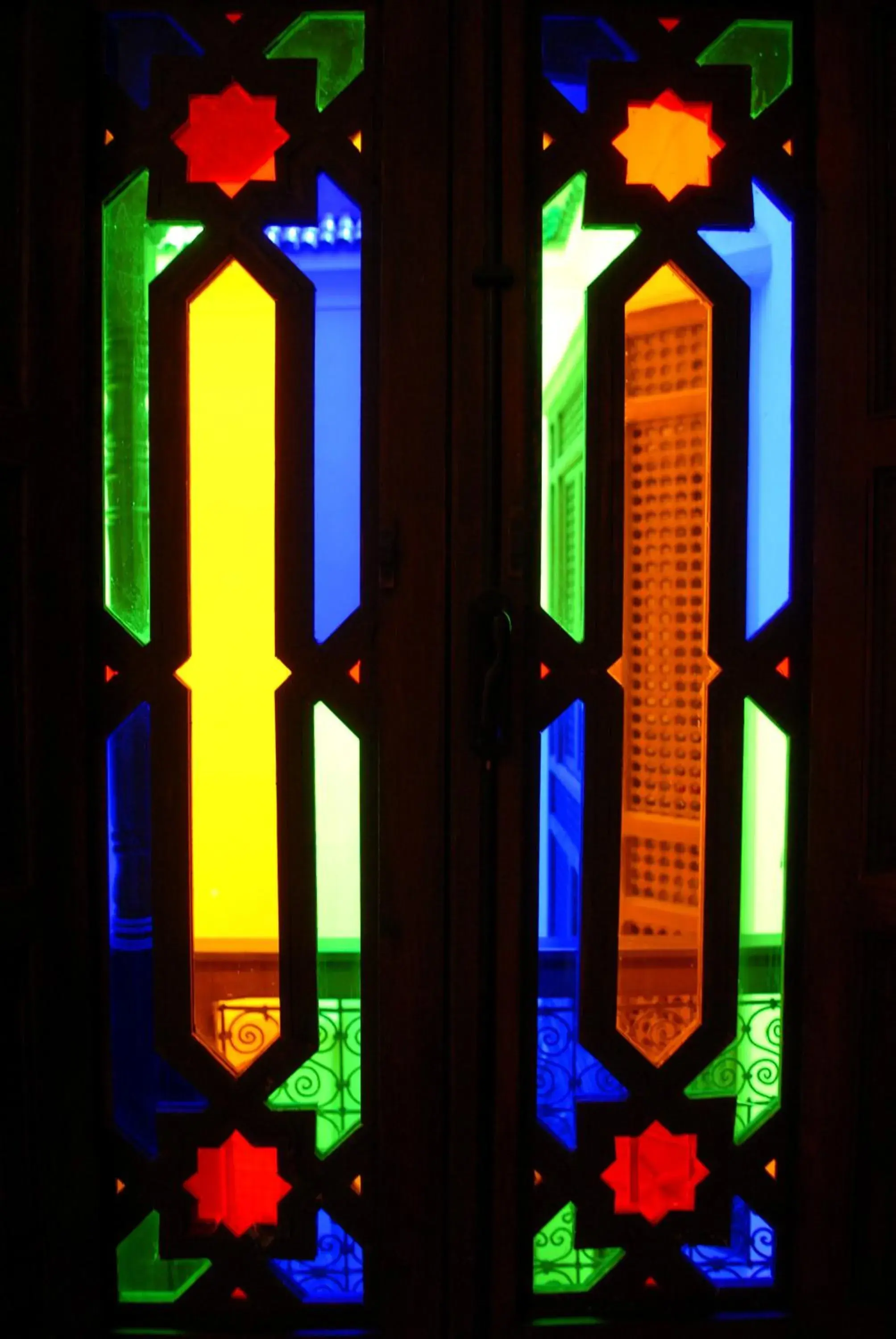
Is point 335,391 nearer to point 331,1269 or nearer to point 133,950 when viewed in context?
point 133,950

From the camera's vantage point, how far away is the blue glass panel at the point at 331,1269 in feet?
4.39

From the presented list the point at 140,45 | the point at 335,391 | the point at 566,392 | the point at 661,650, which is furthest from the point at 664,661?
the point at 140,45

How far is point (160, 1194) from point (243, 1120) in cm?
19

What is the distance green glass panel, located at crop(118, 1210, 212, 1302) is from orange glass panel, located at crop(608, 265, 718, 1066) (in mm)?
877

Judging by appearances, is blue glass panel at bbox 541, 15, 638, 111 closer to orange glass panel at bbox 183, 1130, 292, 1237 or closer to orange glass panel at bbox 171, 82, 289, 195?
orange glass panel at bbox 171, 82, 289, 195

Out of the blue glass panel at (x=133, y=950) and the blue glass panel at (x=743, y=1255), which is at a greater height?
the blue glass panel at (x=133, y=950)

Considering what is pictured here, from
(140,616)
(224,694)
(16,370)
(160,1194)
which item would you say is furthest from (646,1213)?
(16,370)

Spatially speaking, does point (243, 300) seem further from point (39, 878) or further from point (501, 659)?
point (39, 878)

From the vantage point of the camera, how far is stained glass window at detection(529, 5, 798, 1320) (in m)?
1.28

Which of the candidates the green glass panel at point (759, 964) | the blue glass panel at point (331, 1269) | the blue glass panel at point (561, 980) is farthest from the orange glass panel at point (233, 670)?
the green glass panel at point (759, 964)

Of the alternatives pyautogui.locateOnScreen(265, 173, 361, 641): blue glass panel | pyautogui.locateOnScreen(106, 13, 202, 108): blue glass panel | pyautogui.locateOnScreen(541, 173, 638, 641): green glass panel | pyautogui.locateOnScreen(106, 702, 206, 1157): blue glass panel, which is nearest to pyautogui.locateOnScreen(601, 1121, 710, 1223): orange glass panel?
pyautogui.locateOnScreen(106, 702, 206, 1157): blue glass panel

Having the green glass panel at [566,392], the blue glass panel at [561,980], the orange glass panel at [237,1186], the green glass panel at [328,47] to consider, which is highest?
the green glass panel at [328,47]

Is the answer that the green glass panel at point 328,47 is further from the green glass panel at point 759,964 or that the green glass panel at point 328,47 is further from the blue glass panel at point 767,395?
the green glass panel at point 759,964

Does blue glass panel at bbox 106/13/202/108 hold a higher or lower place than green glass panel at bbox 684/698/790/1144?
higher
